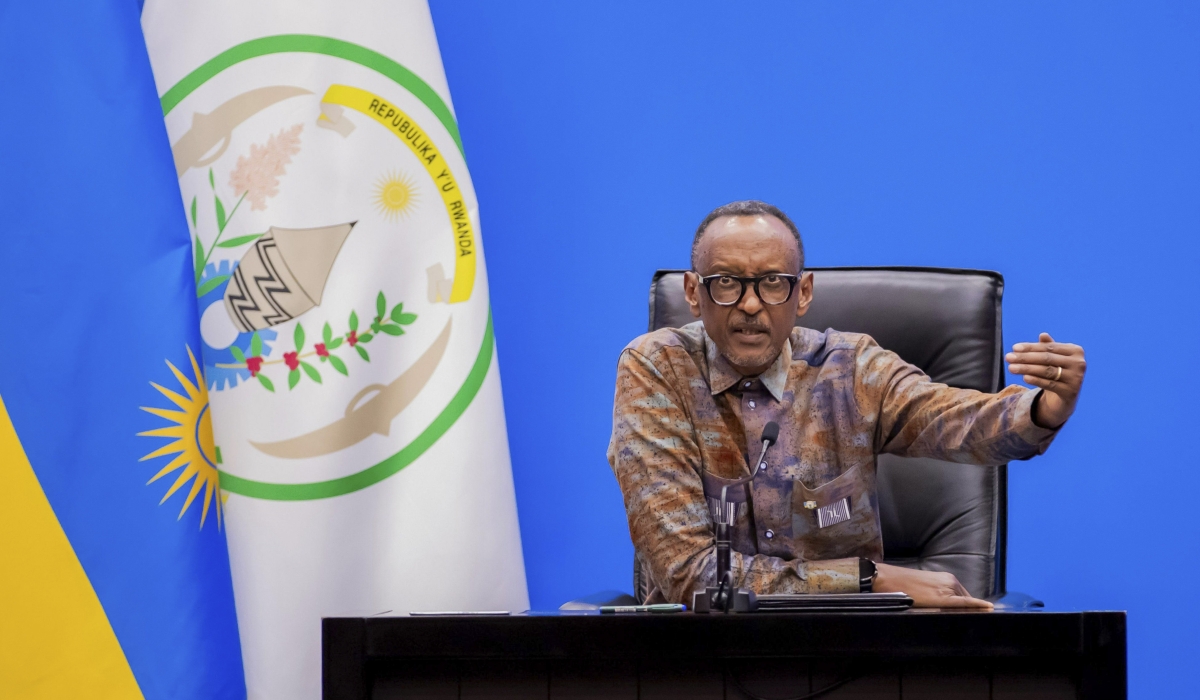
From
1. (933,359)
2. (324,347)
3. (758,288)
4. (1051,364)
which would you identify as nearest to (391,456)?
(324,347)

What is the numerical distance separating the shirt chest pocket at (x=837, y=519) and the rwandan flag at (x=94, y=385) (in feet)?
3.49

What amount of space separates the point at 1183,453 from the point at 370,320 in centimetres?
179

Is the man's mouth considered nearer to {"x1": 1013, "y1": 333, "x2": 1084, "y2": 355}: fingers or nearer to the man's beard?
the man's beard

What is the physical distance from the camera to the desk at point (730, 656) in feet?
3.38

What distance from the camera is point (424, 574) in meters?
1.93

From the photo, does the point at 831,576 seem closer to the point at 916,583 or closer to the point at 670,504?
the point at 916,583

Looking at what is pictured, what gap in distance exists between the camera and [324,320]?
75.5 inches

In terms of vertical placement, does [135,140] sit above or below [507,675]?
above

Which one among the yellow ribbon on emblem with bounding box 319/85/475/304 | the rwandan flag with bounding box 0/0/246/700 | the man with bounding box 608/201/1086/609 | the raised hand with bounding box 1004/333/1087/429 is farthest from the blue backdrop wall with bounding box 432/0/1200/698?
the raised hand with bounding box 1004/333/1087/429

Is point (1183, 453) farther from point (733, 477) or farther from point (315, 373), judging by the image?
point (315, 373)

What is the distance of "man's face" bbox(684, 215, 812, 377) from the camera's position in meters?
1.81

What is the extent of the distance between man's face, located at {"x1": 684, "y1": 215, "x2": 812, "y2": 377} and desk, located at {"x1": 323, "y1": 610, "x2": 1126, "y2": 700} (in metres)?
0.82

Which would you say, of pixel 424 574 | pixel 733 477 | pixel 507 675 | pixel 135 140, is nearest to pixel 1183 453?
pixel 733 477

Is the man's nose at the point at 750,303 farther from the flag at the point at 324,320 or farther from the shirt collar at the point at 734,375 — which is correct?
the flag at the point at 324,320
